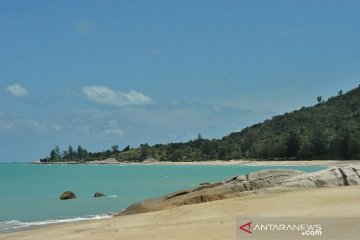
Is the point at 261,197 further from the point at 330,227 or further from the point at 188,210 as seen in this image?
the point at 330,227

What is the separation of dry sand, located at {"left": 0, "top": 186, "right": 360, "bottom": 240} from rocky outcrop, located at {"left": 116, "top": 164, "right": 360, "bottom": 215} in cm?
173

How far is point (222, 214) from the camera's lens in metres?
20.7

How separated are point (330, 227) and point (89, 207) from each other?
3032 cm

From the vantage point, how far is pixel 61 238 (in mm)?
19844

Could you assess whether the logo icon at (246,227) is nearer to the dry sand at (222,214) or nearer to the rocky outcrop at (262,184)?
the dry sand at (222,214)

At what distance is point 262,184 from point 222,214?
27.0 ft

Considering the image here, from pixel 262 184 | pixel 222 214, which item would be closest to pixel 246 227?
pixel 222 214

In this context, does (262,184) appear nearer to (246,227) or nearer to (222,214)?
(222,214)

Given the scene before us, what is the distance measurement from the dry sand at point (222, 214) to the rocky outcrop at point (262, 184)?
173 cm

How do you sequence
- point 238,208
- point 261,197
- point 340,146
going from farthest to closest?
point 340,146, point 261,197, point 238,208

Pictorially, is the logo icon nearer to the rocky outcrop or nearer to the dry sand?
the dry sand

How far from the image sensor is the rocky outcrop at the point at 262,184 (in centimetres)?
2713

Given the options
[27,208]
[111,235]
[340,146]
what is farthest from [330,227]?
[340,146]

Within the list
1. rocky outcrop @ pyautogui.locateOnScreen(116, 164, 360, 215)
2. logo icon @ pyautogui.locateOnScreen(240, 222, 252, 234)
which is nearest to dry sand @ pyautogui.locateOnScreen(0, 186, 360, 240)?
logo icon @ pyautogui.locateOnScreen(240, 222, 252, 234)
